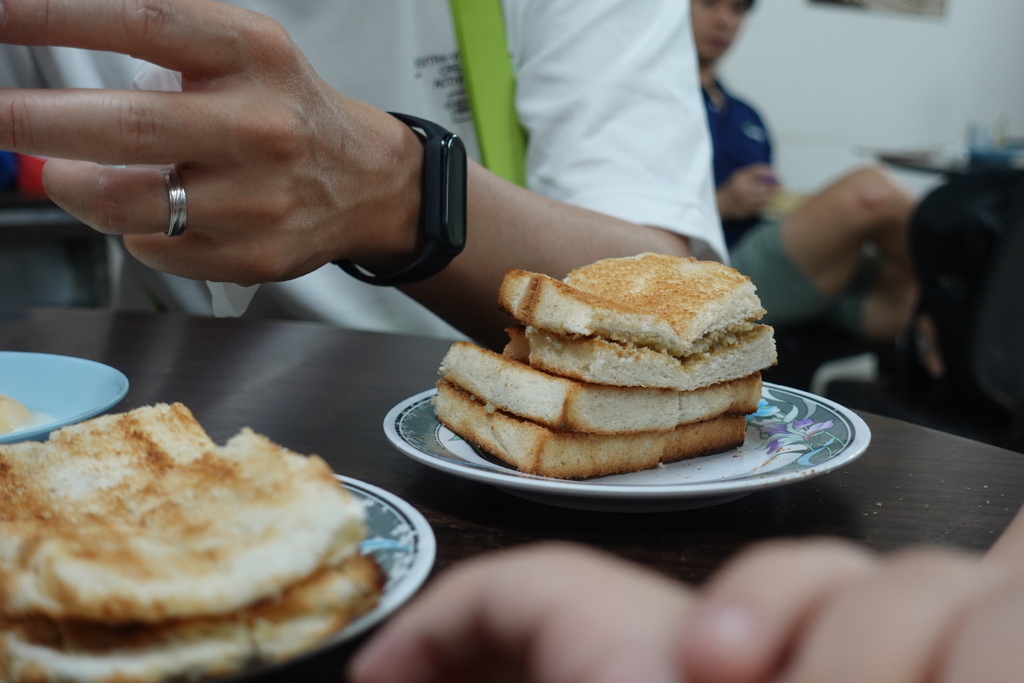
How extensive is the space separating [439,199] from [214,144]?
0.31 metres

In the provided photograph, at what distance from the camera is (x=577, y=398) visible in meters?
0.74

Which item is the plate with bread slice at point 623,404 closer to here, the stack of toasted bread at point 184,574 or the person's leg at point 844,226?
the stack of toasted bread at point 184,574

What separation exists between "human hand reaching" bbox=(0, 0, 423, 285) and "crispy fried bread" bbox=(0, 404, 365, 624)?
245mm

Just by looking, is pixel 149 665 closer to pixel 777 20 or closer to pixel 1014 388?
pixel 1014 388

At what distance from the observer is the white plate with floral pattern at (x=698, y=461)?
2.04 feet

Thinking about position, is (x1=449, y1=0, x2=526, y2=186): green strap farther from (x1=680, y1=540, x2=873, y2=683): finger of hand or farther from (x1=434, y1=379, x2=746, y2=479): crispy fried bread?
(x1=680, y1=540, x2=873, y2=683): finger of hand

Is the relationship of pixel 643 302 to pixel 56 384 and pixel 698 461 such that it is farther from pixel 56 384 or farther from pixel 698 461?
pixel 56 384

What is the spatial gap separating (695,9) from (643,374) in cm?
305

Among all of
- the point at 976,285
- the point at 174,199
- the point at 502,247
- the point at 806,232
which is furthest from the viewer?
the point at 806,232

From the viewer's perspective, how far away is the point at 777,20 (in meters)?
5.50

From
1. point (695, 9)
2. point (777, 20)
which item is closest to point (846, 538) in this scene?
point (695, 9)

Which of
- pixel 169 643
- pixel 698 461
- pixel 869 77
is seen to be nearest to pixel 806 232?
pixel 698 461

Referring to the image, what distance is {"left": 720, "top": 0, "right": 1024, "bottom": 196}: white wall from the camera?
5.57 m

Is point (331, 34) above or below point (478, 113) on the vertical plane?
above
